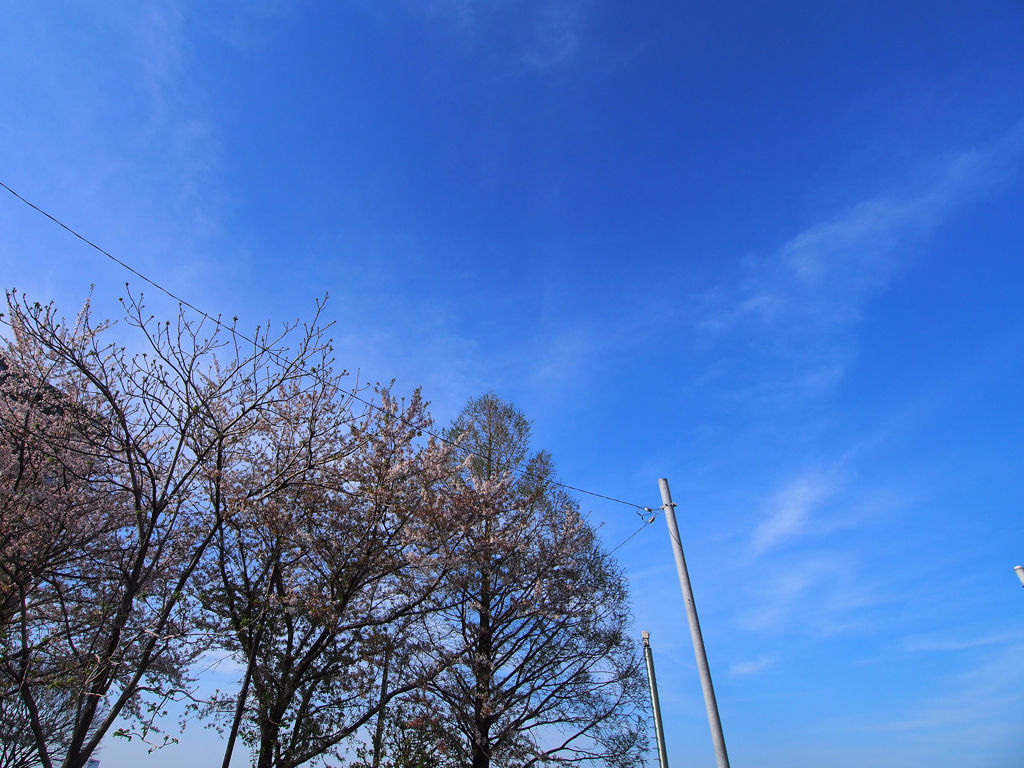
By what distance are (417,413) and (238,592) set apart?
4.59 meters

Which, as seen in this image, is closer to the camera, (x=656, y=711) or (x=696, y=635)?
(x=696, y=635)

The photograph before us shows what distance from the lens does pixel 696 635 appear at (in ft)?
27.5

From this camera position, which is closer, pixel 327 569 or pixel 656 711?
pixel 327 569

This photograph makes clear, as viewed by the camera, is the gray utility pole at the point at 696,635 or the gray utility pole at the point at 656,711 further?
the gray utility pole at the point at 656,711

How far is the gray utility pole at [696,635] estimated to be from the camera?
7641mm

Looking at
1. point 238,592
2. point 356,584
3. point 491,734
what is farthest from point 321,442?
point 491,734

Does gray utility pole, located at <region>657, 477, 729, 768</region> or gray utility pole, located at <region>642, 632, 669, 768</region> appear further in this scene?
gray utility pole, located at <region>642, 632, 669, 768</region>

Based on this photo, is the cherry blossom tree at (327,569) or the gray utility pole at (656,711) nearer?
the cherry blossom tree at (327,569)

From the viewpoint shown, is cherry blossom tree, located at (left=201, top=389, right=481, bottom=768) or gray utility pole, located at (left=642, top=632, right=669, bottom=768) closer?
cherry blossom tree, located at (left=201, top=389, right=481, bottom=768)

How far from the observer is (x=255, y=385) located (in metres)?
7.44

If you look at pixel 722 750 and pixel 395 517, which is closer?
pixel 722 750

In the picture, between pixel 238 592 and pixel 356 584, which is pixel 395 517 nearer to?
pixel 356 584

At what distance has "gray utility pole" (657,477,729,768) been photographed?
301 inches

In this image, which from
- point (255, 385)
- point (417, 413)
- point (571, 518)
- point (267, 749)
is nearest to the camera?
point (255, 385)
